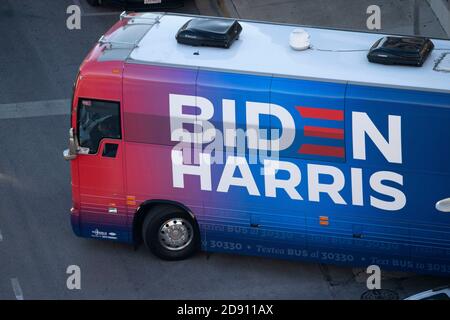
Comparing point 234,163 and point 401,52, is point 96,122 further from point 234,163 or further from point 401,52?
point 401,52

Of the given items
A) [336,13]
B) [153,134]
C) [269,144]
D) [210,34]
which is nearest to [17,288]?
[153,134]

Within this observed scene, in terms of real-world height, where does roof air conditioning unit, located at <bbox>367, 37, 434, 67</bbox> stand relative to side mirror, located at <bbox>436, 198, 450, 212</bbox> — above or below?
above

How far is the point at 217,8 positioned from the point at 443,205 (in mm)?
10639

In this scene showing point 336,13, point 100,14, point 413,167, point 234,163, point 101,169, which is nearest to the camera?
point 413,167

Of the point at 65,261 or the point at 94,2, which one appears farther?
the point at 94,2

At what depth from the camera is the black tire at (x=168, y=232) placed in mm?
15469

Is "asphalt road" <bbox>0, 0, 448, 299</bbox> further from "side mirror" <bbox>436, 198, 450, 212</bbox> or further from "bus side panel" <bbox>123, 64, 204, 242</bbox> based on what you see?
"side mirror" <bbox>436, 198, 450, 212</bbox>

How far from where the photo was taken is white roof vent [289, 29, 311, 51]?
1493cm

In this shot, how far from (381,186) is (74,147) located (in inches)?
173

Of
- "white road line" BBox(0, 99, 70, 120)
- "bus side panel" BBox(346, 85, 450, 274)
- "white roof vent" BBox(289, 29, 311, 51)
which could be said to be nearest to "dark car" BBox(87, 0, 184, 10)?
"white road line" BBox(0, 99, 70, 120)

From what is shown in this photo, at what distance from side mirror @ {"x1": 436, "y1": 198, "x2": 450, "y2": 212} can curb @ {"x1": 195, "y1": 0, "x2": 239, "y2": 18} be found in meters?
9.84

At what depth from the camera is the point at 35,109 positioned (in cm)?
2002

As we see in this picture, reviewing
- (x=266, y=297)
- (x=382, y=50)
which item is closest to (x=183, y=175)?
(x=266, y=297)

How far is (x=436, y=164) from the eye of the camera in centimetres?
1394
